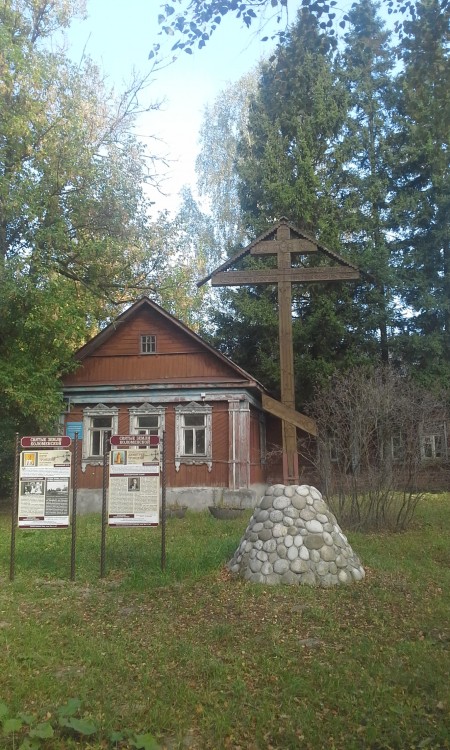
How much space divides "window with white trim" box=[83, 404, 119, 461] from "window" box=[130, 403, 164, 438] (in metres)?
0.56

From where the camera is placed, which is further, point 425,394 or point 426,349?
point 426,349

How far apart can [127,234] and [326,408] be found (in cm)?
916

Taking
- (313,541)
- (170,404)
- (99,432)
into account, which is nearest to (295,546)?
(313,541)

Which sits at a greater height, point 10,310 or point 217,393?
point 10,310

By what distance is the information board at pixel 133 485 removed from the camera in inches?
358

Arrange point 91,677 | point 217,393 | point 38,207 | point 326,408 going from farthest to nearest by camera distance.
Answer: point 217,393 → point 38,207 → point 326,408 → point 91,677

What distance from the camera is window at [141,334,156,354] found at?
66.3ft

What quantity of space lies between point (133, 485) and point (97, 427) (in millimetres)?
11280

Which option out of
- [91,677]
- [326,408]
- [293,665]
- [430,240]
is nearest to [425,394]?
[326,408]

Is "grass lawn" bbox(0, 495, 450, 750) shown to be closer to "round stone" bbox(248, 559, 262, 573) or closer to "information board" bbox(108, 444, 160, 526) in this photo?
"round stone" bbox(248, 559, 262, 573)

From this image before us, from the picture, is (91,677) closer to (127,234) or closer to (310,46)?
(310,46)

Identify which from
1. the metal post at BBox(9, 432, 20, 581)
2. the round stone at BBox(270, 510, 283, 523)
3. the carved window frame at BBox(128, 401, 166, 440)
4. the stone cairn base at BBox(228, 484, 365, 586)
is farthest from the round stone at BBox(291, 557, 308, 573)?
the carved window frame at BBox(128, 401, 166, 440)

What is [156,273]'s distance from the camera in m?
21.3

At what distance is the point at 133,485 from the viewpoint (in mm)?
9211
